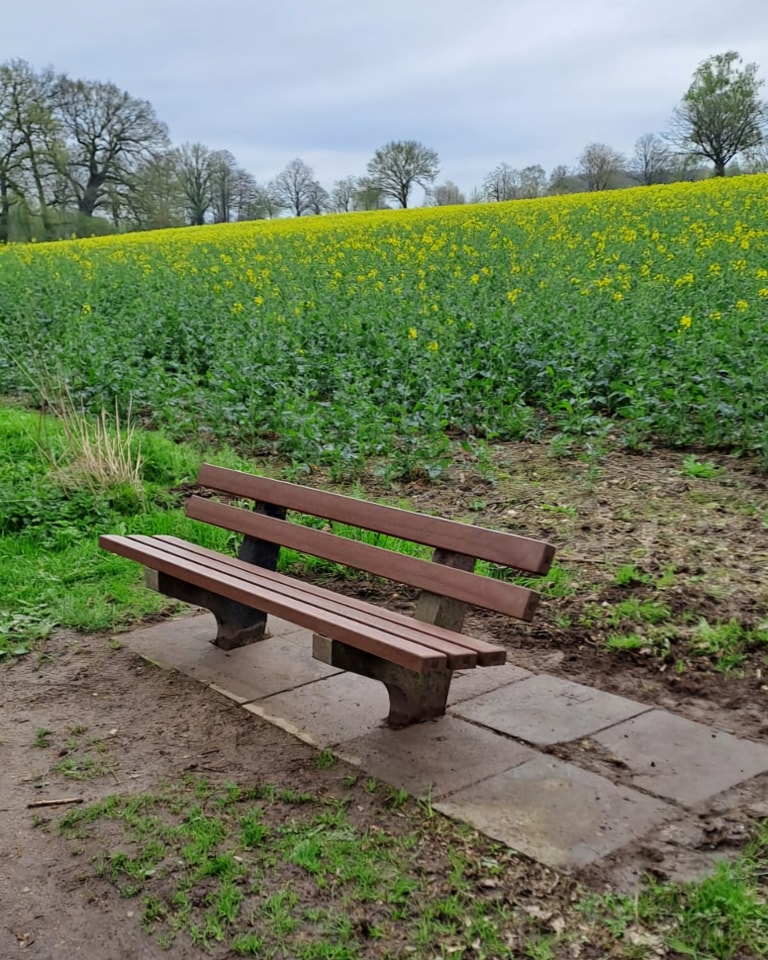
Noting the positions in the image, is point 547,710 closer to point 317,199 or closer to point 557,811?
point 557,811

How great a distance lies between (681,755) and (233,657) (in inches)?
68.6

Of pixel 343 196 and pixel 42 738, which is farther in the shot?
pixel 343 196

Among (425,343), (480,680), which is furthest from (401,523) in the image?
(425,343)

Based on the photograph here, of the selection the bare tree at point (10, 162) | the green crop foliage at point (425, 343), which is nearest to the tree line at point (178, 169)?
the bare tree at point (10, 162)

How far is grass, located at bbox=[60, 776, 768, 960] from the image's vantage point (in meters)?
2.07

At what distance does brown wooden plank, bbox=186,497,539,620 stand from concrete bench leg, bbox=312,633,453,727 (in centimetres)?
27

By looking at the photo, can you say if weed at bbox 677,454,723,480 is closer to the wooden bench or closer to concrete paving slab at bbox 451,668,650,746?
concrete paving slab at bbox 451,668,650,746

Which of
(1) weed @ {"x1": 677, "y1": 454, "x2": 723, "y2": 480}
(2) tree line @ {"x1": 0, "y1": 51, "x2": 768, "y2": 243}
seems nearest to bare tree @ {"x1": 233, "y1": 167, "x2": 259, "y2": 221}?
(2) tree line @ {"x1": 0, "y1": 51, "x2": 768, "y2": 243}

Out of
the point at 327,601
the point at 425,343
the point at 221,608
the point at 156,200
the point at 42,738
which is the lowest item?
the point at 42,738

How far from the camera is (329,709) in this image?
10.8 ft

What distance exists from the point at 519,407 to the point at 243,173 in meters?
35.8

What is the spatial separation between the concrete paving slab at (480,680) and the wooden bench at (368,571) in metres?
0.22

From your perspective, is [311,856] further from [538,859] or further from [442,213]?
[442,213]

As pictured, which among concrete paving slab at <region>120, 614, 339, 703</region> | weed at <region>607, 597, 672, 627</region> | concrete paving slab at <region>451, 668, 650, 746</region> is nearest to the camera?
concrete paving slab at <region>451, 668, 650, 746</region>
